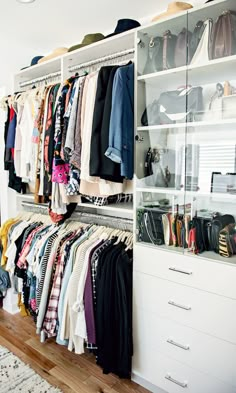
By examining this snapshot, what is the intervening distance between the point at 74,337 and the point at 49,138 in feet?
4.44

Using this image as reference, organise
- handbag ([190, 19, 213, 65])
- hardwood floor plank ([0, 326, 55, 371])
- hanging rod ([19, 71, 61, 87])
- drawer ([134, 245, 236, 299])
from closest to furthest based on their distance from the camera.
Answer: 1. drawer ([134, 245, 236, 299])
2. handbag ([190, 19, 213, 65])
3. hardwood floor plank ([0, 326, 55, 371])
4. hanging rod ([19, 71, 61, 87])

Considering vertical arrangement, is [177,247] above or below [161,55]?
below

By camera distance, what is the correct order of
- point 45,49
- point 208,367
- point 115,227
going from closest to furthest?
point 208,367 → point 115,227 → point 45,49

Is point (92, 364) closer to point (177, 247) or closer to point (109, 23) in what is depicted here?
point (177, 247)

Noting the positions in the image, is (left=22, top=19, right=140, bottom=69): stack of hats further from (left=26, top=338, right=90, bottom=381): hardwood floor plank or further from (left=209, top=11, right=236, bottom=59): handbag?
(left=26, top=338, right=90, bottom=381): hardwood floor plank


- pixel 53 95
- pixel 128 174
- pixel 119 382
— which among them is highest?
pixel 53 95

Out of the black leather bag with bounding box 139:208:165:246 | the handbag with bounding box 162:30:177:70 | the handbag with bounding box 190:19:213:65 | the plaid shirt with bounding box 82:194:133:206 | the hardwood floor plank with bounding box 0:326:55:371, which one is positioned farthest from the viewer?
the hardwood floor plank with bounding box 0:326:55:371

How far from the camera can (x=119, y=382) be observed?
1919mm

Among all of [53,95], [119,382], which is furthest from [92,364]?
[53,95]

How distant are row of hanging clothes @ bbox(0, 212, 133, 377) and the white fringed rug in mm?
254

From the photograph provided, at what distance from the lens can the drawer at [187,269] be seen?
1478 millimetres

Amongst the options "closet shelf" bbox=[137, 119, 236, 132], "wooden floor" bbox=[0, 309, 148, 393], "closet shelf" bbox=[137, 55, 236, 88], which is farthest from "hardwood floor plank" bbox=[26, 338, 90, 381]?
"closet shelf" bbox=[137, 55, 236, 88]

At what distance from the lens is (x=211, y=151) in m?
1.76

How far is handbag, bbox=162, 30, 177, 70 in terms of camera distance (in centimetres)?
170
